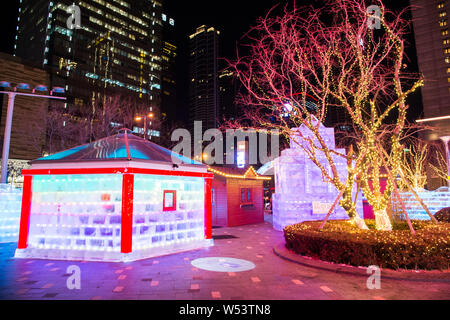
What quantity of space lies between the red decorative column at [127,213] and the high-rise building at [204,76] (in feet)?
234

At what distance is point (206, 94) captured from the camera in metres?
84.6

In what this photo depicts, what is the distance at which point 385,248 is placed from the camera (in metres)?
6.20

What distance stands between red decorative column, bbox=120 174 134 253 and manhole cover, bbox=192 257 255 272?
2.05 m

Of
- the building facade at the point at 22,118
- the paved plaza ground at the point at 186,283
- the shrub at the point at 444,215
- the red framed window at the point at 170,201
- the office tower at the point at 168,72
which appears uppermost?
the office tower at the point at 168,72

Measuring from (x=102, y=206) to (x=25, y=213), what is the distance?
2725 millimetres

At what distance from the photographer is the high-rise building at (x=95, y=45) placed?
61.5 meters

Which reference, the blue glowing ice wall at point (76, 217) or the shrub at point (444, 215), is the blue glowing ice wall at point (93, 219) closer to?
the blue glowing ice wall at point (76, 217)

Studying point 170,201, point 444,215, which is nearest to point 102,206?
point 170,201

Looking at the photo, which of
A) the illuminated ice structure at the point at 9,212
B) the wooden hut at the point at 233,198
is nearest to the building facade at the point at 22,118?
the illuminated ice structure at the point at 9,212

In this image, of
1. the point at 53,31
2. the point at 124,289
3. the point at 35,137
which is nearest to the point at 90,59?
the point at 53,31
